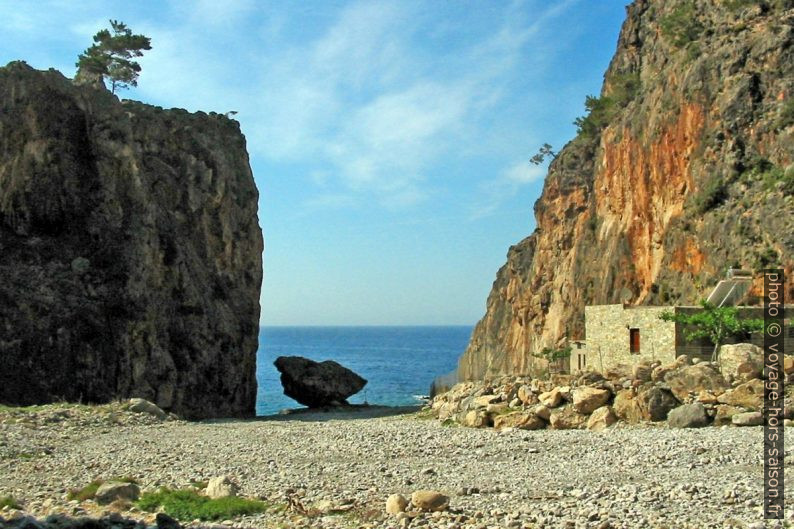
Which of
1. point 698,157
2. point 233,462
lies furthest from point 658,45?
point 233,462

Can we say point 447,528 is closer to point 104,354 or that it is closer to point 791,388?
point 791,388

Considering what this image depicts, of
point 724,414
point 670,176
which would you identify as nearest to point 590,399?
point 724,414

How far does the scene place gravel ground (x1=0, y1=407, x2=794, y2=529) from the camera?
11.0 meters

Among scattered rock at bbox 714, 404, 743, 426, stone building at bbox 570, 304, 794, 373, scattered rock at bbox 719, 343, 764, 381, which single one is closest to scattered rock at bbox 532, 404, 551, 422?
scattered rock at bbox 714, 404, 743, 426

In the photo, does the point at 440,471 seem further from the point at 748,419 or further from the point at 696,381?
the point at 696,381

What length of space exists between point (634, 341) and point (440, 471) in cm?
1572

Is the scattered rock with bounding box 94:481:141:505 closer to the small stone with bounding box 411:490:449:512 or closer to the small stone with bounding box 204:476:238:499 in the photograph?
the small stone with bounding box 204:476:238:499

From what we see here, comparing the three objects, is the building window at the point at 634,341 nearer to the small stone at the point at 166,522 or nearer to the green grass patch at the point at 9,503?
the small stone at the point at 166,522

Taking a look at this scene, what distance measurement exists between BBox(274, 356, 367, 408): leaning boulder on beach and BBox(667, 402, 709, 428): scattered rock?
124ft

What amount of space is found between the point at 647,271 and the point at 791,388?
31.5m

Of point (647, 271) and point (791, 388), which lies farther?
point (647, 271)

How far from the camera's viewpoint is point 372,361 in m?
146

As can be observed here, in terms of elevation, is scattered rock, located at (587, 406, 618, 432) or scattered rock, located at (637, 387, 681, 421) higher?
scattered rock, located at (637, 387, 681, 421)

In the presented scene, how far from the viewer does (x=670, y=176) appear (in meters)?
50.6
